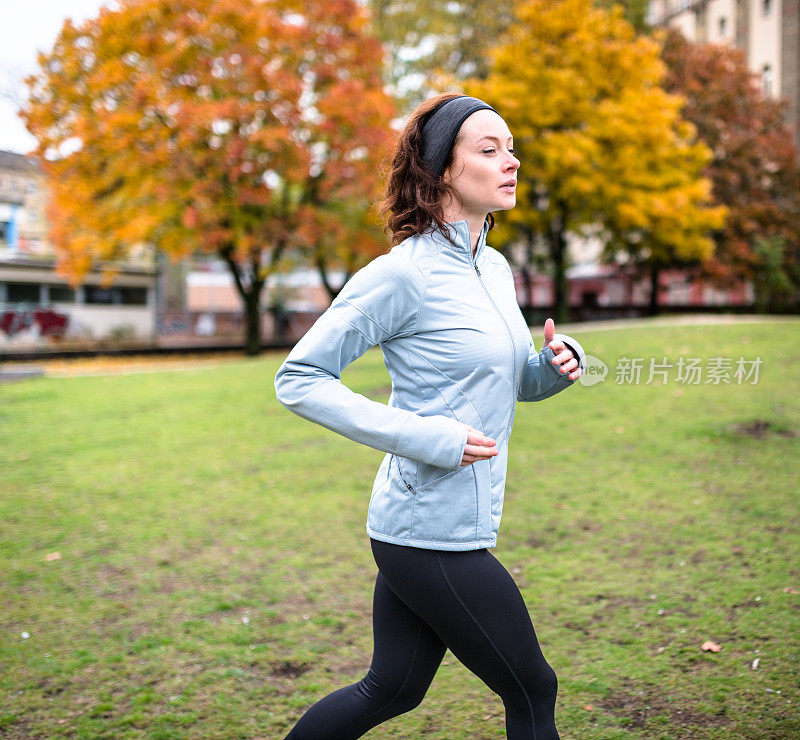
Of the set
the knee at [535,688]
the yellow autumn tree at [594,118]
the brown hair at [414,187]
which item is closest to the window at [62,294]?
the yellow autumn tree at [594,118]

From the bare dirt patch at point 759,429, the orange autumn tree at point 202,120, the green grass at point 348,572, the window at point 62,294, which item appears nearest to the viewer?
the green grass at point 348,572

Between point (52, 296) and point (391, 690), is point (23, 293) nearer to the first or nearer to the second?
point (52, 296)

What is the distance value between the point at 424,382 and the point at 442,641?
73 centimetres

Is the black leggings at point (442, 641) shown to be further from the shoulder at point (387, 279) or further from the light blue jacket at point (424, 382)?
the shoulder at point (387, 279)

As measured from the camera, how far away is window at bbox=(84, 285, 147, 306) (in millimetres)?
32406

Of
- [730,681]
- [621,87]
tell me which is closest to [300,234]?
[621,87]

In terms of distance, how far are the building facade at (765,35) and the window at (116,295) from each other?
25.5m

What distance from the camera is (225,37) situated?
70.1ft

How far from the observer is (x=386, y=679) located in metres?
2.05

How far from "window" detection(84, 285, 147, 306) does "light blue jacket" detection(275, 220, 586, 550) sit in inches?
1303

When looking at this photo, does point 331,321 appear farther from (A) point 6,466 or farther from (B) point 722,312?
(B) point 722,312

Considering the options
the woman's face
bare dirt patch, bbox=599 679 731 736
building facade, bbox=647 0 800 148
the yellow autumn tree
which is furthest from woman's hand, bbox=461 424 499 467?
building facade, bbox=647 0 800 148

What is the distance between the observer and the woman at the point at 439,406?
183 cm

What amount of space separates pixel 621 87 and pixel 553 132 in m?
2.58
